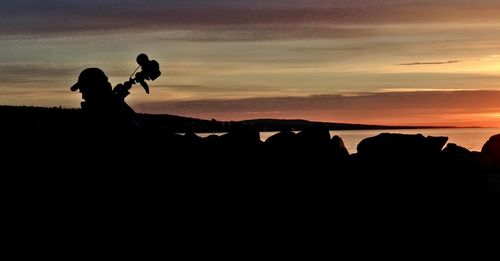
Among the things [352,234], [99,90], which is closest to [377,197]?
[352,234]

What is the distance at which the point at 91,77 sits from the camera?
18328 mm

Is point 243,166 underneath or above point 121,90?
underneath

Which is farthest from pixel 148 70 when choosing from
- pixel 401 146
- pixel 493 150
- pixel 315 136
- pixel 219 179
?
pixel 493 150

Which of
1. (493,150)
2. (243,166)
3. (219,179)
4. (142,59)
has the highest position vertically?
(142,59)

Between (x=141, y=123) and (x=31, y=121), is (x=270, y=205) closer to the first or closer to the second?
(x=141, y=123)

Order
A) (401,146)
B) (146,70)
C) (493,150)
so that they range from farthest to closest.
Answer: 1. (493,150)
2. (401,146)
3. (146,70)

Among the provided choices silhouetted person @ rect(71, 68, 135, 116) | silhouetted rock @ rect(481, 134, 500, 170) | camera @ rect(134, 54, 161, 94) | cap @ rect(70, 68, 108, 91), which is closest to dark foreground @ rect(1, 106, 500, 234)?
silhouetted person @ rect(71, 68, 135, 116)

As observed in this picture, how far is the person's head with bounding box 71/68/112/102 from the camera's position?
60.2ft

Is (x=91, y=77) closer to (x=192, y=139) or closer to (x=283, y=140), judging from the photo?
(x=192, y=139)

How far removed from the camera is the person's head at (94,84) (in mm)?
18344

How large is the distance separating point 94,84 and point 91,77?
16 centimetres

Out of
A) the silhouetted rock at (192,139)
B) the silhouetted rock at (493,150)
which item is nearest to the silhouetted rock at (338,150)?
the silhouetted rock at (192,139)

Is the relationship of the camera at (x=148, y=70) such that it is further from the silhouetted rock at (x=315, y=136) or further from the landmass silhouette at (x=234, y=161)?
the silhouetted rock at (x=315, y=136)

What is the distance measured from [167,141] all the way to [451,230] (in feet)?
18.5
